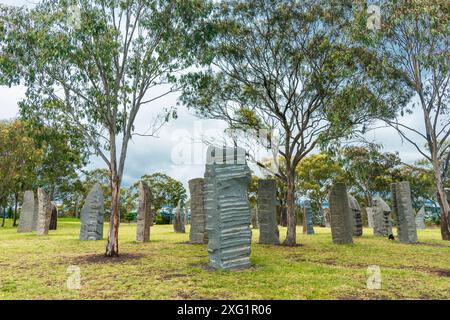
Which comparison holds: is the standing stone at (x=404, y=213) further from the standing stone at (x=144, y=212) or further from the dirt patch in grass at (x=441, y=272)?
the standing stone at (x=144, y=212)

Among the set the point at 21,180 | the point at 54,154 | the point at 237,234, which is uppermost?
the point at 54,154

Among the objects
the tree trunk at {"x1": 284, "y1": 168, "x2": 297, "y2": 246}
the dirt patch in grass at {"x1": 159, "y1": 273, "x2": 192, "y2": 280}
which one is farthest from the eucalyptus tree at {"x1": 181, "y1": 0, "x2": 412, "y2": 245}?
the dirt patch in grass at {"x1": 159, "y1": 273, "x2": 192, "y2": 280}

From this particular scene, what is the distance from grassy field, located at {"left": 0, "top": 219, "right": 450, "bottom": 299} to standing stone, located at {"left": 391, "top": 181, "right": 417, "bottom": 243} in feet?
11.8

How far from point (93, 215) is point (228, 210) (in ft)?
35.1

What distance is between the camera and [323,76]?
15.3 metres

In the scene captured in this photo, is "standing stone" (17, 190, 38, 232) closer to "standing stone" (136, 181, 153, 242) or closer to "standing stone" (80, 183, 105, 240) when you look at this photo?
"standing stone" (80, 183, 105, 240)

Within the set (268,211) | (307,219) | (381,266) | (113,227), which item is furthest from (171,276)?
(307,219)

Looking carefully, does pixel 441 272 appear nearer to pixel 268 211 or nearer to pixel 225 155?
pixel 225 155

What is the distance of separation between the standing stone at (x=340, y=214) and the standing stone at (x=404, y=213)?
2644mm

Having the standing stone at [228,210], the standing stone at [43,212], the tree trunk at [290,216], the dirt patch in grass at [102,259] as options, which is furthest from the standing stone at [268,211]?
the standing stone at [43,212]

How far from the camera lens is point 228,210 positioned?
8.53 metres

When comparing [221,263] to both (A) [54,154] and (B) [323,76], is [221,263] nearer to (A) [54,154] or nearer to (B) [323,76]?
(B) [323,76]
